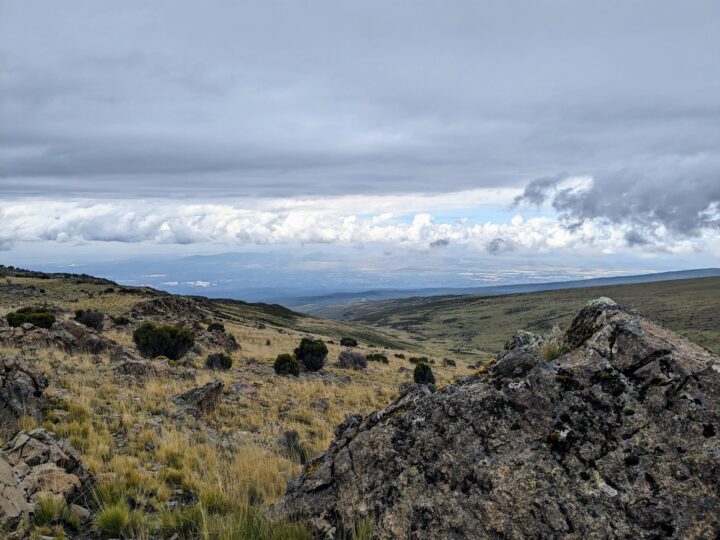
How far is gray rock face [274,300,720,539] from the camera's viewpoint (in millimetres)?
4055

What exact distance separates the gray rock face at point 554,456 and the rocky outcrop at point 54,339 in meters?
18.4

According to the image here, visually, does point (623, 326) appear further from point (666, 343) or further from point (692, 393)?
point (692, 393)

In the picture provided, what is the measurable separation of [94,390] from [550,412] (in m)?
12.3

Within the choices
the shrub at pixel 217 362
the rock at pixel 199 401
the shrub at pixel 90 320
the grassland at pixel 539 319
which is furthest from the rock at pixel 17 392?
the grassland at pixel 539 319

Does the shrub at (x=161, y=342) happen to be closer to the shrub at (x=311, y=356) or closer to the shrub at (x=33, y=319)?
the shrub at (x=33, y=319)

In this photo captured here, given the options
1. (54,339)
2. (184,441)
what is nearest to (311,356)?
(54,339)

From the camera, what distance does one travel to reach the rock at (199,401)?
1228 centimetres

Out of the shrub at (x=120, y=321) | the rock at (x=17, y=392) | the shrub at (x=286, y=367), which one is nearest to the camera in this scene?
the rock at (x=17, y=392)

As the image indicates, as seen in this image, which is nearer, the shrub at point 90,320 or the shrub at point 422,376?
the shrub at point 422,376

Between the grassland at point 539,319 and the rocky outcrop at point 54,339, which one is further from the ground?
the rocky outcrop at point 54,339

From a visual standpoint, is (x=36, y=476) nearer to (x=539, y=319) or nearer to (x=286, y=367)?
(x=286, y=367)

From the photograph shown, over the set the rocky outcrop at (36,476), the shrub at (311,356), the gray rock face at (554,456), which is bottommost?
the shrub at (311,356)

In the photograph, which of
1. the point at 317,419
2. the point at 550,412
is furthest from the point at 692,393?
the point at 317,419

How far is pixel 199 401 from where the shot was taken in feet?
42.2
